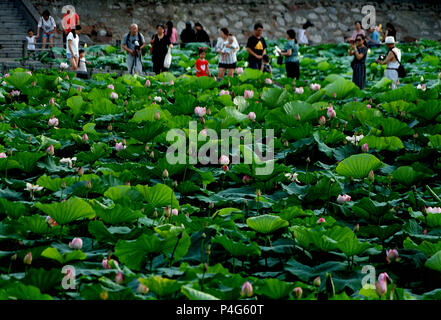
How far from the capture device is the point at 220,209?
10.2 feet

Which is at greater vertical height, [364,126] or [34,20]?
[34,20]

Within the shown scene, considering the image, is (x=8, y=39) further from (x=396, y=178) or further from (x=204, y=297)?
(x=204, y=297)

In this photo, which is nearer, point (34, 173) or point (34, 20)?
point (34, 173)

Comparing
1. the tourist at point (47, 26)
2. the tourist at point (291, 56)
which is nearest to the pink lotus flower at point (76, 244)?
the tourist at point (291, 56)

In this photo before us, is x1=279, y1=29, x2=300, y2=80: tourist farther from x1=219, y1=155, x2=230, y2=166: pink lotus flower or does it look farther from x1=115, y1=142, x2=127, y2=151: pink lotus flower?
x1=219, y1=155, x2=230, y2=166: pink lotus flower

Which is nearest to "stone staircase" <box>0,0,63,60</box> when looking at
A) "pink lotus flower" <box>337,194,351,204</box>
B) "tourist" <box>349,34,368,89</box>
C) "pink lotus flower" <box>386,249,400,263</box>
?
"tourist" <box>349,34,368,89</box>

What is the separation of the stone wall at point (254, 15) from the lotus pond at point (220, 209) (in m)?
11.1

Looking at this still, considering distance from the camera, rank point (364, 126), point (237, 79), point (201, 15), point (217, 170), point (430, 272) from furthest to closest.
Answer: point (201, 15) → point (237, 79) → point (364, 126) → point (217, 170) → point (430, 272)

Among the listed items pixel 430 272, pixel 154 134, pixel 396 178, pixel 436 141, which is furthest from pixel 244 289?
pixel 436 141

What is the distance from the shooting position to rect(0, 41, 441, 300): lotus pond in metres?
2.27

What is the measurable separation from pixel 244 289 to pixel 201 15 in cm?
1551

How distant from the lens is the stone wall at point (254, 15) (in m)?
16.1

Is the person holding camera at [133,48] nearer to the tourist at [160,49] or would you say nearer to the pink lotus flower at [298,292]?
the tourist at [160,49]
